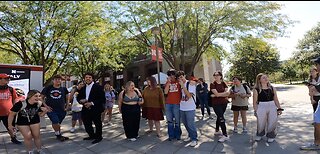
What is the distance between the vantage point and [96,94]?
20.5 ft

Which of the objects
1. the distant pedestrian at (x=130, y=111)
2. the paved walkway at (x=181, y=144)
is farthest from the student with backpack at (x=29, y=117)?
the distant pedestrian at (x=130, y=111)

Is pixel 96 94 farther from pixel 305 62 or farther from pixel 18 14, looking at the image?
pixel 305 62

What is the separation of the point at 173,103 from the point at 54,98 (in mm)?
2894

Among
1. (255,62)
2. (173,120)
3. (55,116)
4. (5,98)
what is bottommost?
(173,120)

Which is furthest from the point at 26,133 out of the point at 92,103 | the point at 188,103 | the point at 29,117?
the point at 188,103

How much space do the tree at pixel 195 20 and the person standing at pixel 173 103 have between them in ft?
23.5

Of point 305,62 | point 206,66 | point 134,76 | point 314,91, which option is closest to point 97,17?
point 314,91

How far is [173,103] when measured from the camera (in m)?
5.85

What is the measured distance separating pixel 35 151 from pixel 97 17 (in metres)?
10.1

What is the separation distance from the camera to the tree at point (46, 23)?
12.5m

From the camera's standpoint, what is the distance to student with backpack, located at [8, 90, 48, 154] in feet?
15.4

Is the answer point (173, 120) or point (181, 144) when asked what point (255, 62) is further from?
point (181, 144)

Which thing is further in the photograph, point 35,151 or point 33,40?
point 33,40

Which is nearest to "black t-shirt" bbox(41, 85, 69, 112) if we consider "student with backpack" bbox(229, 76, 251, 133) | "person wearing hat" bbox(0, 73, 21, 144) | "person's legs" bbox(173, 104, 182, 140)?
"person wearing hat" bbox(0, 73, 21, 144)
